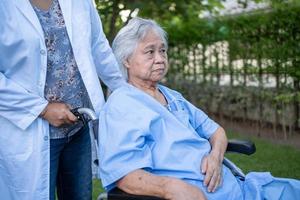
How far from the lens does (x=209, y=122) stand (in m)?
3.06

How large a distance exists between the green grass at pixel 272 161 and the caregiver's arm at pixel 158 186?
8.20 feet

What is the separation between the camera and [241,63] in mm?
8320

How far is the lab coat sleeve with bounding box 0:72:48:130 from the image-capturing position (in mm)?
2428

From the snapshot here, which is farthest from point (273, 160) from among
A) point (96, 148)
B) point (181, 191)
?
point (181, 191)

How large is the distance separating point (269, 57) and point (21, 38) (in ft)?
18.6

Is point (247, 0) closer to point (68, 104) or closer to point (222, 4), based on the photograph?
point (222, 4)

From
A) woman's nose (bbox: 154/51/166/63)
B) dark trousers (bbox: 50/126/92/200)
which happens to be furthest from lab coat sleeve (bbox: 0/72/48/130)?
woman's nose (bbox: 154/51/166/63)

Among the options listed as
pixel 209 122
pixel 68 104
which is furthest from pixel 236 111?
pixel 68 104

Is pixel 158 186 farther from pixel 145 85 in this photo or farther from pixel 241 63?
pixel 241 63

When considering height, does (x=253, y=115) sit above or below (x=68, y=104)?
below

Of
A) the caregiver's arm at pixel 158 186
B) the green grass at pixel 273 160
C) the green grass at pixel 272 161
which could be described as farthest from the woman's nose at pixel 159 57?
the green grass at pixel 273 160

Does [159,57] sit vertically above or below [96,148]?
above

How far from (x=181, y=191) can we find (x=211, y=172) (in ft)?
0.90

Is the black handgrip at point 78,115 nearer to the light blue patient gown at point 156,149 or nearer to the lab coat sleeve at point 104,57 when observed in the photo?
the light blue patient gown at point 156,149
